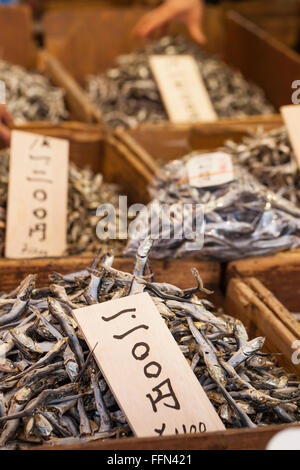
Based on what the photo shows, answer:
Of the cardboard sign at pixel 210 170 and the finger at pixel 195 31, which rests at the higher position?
the finger at pixel 195 31

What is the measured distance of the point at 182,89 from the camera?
3.34 metres

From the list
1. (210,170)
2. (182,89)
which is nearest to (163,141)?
(182,89)

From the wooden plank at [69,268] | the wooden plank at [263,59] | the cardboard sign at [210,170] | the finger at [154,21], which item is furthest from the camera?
the wooden plank at [263,59]

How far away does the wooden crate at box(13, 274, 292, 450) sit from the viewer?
105cm

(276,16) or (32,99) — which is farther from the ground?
(276,16)

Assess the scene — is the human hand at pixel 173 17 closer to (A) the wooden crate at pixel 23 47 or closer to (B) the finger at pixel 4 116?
(A) the wooden crate at pixel 23 47

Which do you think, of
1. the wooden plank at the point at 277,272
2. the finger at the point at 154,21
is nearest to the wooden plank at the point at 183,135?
the finger at the point at 154,21

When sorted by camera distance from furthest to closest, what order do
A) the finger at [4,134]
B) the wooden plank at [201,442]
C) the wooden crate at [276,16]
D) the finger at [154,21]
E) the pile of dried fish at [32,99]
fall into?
the wooden crate at [276,16]
the finger at [154,21]
the pile of dried fish at [32,99]
the finger at [4,134]
the wooden plank at [201,442]

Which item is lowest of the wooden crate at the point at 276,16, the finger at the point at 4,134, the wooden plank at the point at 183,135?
the finger at the point at 4,134

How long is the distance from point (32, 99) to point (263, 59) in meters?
1.56

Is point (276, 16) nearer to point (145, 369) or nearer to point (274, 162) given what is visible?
point (274, 162)

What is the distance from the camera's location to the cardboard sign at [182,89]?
3.18 metres

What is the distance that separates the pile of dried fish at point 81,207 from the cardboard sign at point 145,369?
75 cm
